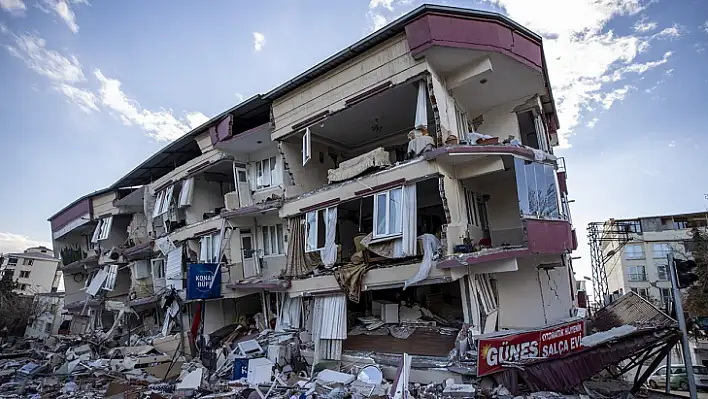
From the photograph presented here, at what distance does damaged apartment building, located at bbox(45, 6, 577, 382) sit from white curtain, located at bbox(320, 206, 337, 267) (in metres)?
0.08

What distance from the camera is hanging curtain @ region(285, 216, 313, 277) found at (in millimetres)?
16250

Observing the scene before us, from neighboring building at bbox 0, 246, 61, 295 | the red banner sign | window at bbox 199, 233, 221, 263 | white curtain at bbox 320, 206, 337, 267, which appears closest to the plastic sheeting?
the red banner sign

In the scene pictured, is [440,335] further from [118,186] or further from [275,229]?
[118,186]

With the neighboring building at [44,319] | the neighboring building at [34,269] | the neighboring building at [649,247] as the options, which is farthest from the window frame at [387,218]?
the neighboring building at [34,269]

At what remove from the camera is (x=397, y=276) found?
1304cm

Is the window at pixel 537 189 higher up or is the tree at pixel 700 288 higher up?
the window at pixel 537 189

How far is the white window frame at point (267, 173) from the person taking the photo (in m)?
19.4

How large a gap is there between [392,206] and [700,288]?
23.6m

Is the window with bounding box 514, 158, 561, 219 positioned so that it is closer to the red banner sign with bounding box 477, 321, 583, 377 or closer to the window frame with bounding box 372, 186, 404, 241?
the red banner sign with bounding box 477, 321, 583, 377

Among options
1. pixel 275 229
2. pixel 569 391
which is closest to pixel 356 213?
pixel 275 229

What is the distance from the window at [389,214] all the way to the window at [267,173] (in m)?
7.22

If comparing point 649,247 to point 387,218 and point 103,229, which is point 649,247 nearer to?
point 387,218

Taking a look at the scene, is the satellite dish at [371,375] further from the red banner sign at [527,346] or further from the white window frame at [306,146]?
the white window frame at [306,146]

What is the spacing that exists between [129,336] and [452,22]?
2256 centimetres
